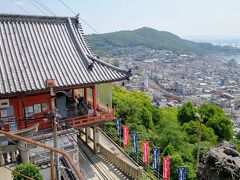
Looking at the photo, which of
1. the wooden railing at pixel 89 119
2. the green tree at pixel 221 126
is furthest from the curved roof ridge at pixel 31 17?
the green tree at pixel 221 126

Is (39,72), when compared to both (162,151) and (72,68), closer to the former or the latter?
(72,68)

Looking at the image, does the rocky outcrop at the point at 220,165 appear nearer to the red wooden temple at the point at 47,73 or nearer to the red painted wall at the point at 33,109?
the red wooden temple at the point at 47,73

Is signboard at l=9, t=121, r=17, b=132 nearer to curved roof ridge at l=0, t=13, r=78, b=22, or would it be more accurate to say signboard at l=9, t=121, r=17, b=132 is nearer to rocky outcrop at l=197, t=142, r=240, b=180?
curved roof ridge at l=0, t=13, r=78, b=22

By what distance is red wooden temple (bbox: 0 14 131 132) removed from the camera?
18.2m

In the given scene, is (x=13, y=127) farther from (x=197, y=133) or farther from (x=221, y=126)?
(x=221, y=126)

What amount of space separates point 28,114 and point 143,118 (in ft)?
90.0

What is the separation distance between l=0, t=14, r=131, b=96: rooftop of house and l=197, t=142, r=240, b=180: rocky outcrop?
9.21m

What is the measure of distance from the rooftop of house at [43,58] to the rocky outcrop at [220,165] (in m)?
9.21

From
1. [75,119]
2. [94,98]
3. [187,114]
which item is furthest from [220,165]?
[187,114]

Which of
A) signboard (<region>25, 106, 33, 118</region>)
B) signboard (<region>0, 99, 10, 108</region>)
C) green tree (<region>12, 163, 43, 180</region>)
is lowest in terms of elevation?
green tree (<region>12, 163, 43, 180</region>)

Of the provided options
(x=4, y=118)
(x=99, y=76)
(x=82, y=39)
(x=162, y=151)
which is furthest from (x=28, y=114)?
(x=162, y=151)

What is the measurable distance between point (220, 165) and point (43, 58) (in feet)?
45.2

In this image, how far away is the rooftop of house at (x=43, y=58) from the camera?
18.2 meters

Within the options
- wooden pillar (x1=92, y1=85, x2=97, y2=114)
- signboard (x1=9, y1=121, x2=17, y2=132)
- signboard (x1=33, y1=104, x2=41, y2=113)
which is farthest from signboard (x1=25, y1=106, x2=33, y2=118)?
wooden pillar (x1=92, y1=85, x2=97, y2=114)
